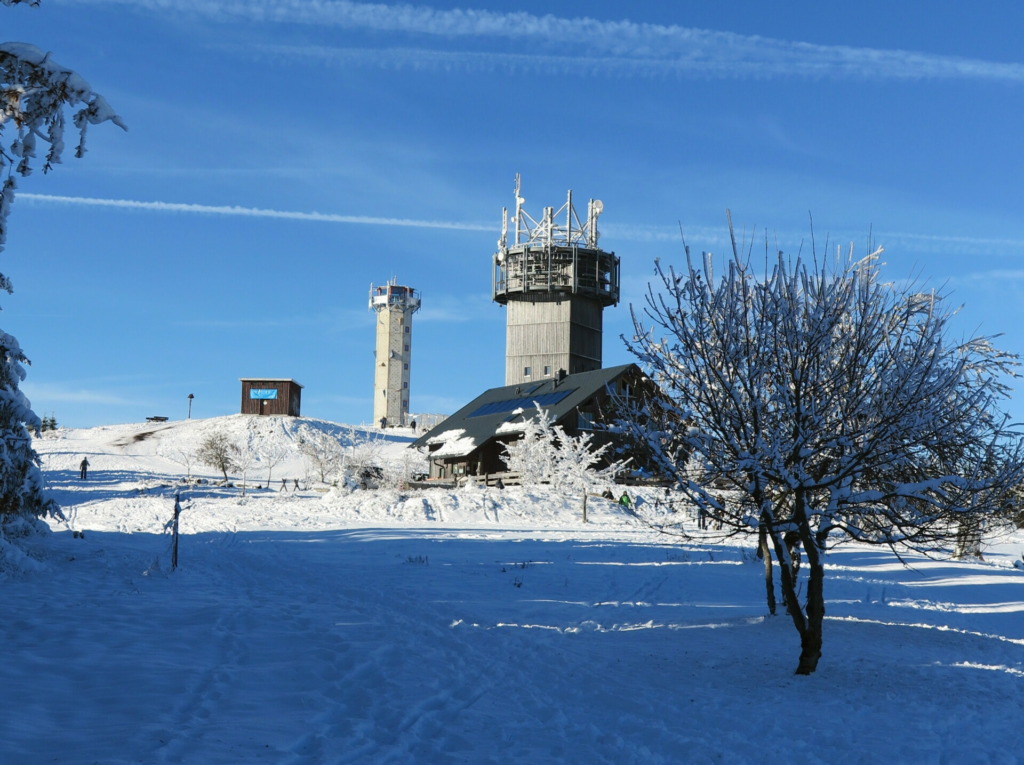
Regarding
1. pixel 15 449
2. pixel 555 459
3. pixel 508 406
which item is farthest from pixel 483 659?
pixel 508 406

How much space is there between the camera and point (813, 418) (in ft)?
33.8

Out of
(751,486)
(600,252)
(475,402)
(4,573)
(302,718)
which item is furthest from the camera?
(600,252)

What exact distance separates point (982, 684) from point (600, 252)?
195 ft

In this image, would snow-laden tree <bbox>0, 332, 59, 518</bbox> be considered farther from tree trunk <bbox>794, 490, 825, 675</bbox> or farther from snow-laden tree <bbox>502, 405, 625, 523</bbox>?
snow-laden tree <bbox>502, 405, 625, 523</bbox>

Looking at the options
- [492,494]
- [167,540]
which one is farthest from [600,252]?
[167,540]

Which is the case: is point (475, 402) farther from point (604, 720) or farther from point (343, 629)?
point (604, 720)

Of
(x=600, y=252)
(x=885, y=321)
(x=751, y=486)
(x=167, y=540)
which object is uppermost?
(x=600, y=252)

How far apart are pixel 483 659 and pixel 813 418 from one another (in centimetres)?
486

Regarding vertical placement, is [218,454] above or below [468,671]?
above

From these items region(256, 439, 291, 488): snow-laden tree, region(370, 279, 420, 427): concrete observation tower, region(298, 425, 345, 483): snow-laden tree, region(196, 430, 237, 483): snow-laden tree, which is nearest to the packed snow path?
region(298, 425, 345, 483): snow-laden tree

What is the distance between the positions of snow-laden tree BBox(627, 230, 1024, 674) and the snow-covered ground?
1843mm

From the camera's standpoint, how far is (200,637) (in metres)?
11.1

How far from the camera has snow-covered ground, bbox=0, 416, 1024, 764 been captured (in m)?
7.62

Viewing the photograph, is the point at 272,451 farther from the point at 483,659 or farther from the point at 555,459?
the point at 483,659
